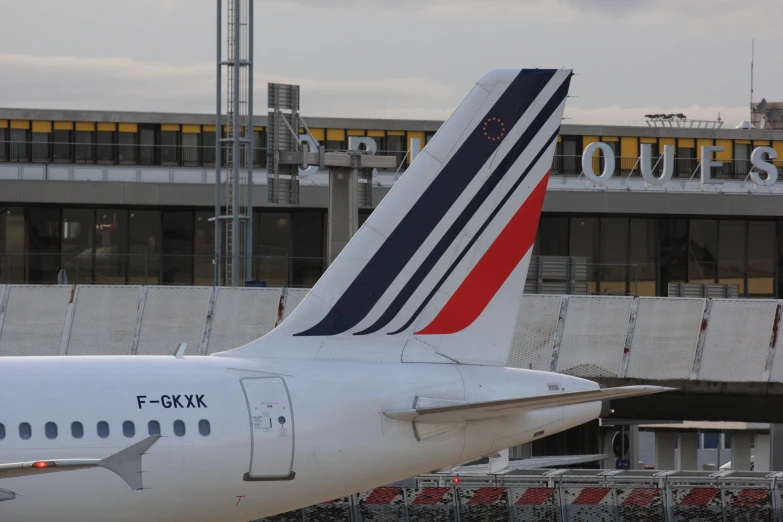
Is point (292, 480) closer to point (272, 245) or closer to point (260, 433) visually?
point (260, 433)

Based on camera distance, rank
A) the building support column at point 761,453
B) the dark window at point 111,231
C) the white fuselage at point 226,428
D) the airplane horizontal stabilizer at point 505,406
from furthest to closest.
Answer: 1. the dark window at point 111,231
2. the building support column at point 761,453
3. the white fuselage at point 226,428
4. the airplane horizontal stabilizer at point 505,406

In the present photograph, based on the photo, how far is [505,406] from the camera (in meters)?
19.7

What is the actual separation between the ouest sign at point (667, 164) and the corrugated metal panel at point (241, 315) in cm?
3972

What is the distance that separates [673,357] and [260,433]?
13.9 meters

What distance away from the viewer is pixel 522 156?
21984 millimetres

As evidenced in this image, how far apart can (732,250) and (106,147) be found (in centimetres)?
3429

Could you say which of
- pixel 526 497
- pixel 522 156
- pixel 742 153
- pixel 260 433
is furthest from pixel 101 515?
pixel 742 153

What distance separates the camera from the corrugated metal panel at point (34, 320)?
31391mm

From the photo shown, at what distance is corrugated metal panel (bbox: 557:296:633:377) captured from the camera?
30.8m

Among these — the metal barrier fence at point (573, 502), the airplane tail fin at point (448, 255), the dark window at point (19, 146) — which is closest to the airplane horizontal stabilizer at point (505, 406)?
the airplane tail fin at point (448, 255)

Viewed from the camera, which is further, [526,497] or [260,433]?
[526,497]

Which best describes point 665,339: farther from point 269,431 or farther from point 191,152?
point 191,152

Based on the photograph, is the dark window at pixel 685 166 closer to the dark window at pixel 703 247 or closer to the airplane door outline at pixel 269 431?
the dark window at pixel 703 247

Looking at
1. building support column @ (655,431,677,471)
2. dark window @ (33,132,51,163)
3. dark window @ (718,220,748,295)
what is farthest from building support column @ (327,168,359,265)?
dark window @ (33,132,51,163)
